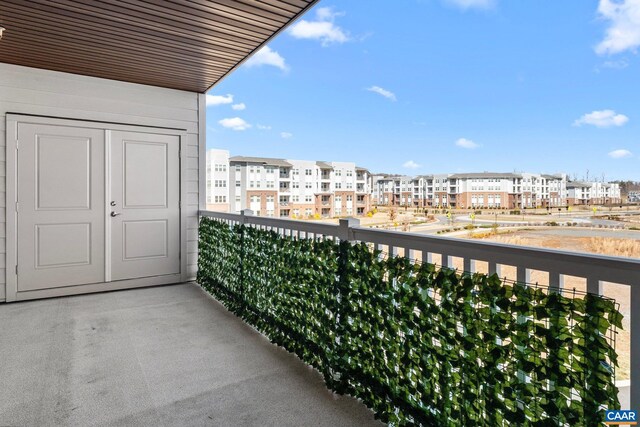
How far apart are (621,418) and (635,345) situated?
234mm

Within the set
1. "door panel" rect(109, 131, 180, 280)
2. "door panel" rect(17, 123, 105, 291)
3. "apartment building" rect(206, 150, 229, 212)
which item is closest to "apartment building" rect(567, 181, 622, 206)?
"apartment building" rect(206, 150, 229, 212)

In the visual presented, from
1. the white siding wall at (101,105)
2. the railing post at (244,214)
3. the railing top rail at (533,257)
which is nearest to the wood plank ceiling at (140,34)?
the white siding wall at (101,105)

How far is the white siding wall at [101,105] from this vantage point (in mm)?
4289

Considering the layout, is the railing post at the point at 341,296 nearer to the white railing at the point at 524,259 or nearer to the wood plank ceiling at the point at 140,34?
the white railing at the point at 524,259

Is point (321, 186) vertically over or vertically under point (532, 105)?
under

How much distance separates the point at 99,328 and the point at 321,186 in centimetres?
401

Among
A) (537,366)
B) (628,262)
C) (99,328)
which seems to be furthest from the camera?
(99,328)

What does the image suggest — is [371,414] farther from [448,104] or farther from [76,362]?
[448,104]

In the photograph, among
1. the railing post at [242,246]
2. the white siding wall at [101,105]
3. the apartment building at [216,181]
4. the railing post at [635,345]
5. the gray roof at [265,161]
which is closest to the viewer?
the railing post at [635,345]

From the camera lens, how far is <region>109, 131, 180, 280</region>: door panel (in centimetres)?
489

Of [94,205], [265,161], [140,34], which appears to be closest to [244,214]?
[140,34]

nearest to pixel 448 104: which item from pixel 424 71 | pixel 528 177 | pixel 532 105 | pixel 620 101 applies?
pixel 424 71

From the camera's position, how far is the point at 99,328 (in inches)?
139

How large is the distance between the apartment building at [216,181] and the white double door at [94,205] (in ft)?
1.56
